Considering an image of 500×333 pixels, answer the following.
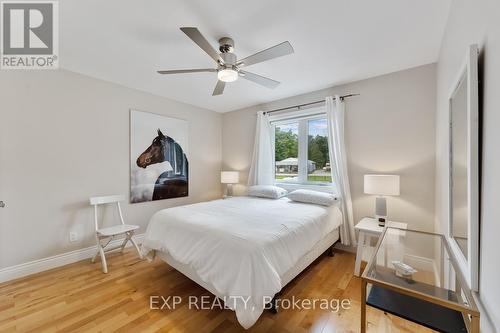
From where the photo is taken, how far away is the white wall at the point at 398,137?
97.3 inches

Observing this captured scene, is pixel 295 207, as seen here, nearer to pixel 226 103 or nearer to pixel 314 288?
pixel 314 288

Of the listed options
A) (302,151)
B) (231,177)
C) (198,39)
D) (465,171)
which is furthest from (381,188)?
(231,177)

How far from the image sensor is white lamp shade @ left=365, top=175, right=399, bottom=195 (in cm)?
235

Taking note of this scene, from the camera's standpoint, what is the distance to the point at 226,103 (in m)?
4.04

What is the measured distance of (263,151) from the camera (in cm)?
398

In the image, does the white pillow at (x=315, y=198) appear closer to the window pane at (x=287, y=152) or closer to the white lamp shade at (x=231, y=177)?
the window pane at (x=287, y=152)

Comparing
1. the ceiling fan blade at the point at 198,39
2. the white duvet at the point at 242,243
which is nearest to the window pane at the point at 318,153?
the white duvet at the point at 242,243

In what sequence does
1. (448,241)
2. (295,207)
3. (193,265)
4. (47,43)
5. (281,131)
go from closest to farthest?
1. (448,241)
2. (193,265)
3. (47,43)
4. (295,207)
5. (281,131)

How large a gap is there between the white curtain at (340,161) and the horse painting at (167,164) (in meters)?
2.62

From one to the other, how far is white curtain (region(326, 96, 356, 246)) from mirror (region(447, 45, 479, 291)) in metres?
1.49

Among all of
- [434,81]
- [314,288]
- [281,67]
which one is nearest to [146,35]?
[281,67]

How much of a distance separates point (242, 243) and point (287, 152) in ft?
8.40

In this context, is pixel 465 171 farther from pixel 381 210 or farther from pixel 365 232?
pixel 381 210

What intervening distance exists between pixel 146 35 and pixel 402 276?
2668 millimetres
